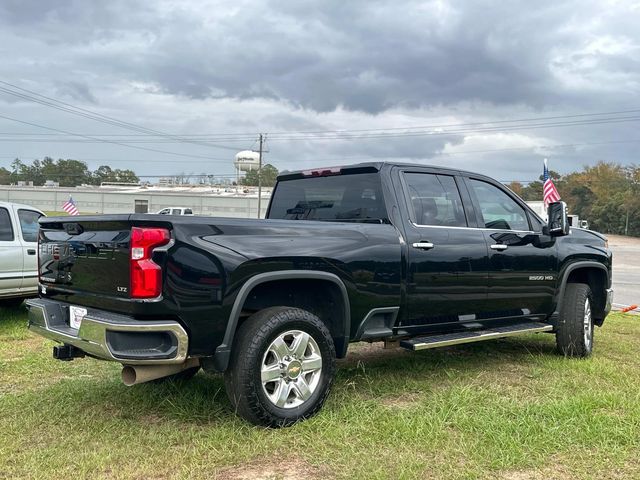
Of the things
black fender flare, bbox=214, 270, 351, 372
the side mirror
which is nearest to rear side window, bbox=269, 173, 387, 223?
black fender flare, bbox=214, 270, 351, 372

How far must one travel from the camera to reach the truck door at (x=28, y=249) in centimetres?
787

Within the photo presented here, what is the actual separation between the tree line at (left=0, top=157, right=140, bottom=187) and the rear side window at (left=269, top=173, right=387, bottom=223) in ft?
365

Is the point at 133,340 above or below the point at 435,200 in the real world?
below

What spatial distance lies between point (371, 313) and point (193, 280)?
1.51m

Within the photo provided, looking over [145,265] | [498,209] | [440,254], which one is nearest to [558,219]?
[498,209]

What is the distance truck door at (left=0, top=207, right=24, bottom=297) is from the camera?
7.62m

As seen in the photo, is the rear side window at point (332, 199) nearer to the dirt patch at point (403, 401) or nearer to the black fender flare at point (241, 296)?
the black fender flare at point (241, 296)

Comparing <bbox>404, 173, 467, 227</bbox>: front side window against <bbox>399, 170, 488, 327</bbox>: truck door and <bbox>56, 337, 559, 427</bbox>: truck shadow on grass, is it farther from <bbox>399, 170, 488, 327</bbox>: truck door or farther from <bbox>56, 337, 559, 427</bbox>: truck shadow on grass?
<bbox>56, 337, 559, 427</bbox>: truck shadow on grass

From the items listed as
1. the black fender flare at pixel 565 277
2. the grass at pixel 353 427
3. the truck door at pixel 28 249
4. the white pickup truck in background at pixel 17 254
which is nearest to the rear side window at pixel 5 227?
the white pickup truck in background at pixel 17 254

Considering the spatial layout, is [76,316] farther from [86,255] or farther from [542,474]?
[542,474]

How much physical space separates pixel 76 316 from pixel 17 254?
4.34m

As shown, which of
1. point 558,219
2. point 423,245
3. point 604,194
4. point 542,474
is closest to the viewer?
point 542,474

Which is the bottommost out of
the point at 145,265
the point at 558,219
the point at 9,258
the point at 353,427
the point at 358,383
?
the point at 358,383

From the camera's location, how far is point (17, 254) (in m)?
7.79
